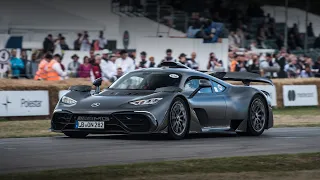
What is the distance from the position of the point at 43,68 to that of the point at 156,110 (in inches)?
448

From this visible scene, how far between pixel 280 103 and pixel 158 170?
1898cm

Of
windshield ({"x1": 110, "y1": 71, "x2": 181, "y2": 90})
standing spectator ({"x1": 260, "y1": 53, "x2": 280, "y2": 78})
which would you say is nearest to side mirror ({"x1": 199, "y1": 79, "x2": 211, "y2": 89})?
windshield ({"x1": 110, "y1": 71, "x2": 181, "y2": 90})

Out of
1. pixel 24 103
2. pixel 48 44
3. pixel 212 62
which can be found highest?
pixel 48 44

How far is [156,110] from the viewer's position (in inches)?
530

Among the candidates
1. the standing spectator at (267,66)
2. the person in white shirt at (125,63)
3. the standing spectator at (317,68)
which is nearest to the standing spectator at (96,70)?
the person in white shirt at (125,63)

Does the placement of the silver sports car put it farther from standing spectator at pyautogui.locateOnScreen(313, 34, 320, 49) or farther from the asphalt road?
standing spectator at pyautogui.locateOnScreen(313, 34, 320, 49)

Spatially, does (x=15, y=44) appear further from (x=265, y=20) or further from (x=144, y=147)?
(x=144, y=147)

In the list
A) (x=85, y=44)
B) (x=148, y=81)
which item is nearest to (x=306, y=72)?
(x=85, y=44)

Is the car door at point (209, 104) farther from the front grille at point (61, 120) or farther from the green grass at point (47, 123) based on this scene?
the green grass at point (47, 123)

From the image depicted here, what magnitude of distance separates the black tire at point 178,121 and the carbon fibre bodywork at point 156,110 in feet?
0.28

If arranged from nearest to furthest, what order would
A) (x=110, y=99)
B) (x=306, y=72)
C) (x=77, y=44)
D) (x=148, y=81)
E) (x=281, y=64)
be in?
1. (x=110, y=99)
2. (x=148, y=81)
3. (x=281, y=64)
4. (x=77, y=44)
5. (x=306, y=72)

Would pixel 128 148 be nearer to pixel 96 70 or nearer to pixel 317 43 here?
pixel 96 70

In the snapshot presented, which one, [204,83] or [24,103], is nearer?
[204,83]

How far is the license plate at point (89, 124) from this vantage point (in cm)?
1355
